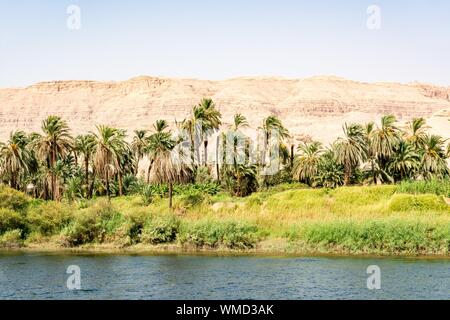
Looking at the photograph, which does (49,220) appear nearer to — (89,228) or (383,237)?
(89,228)

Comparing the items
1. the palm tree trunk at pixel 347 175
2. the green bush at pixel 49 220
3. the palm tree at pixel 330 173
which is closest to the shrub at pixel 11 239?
the green bush at pixel 49 220

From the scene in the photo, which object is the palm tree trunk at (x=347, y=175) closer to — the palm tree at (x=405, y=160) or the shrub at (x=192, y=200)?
the palm tree at (x=405, y=160)

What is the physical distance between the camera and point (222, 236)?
36656 mm

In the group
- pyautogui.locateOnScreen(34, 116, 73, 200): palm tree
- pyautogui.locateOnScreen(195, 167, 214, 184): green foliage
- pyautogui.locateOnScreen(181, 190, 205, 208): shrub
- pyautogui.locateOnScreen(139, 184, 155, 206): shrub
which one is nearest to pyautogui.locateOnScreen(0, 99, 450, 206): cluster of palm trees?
pyautogui.locateOnScreen(34, 116, 73, 200): palm tree

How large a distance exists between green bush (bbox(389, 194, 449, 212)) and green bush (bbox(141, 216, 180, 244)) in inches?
534

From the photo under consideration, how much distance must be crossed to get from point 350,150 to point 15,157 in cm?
2939

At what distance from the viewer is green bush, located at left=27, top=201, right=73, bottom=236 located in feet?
132

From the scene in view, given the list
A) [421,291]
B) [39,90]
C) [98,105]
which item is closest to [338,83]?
[98,105]

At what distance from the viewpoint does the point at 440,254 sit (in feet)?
109

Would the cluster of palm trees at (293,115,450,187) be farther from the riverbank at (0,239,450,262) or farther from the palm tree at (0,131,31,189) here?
the riverbank at (0,239,450,262)

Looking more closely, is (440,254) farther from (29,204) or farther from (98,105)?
(98,105)

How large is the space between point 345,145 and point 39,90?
14493 centimetres

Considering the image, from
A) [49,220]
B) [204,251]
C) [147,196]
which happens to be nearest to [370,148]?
[147,196]
